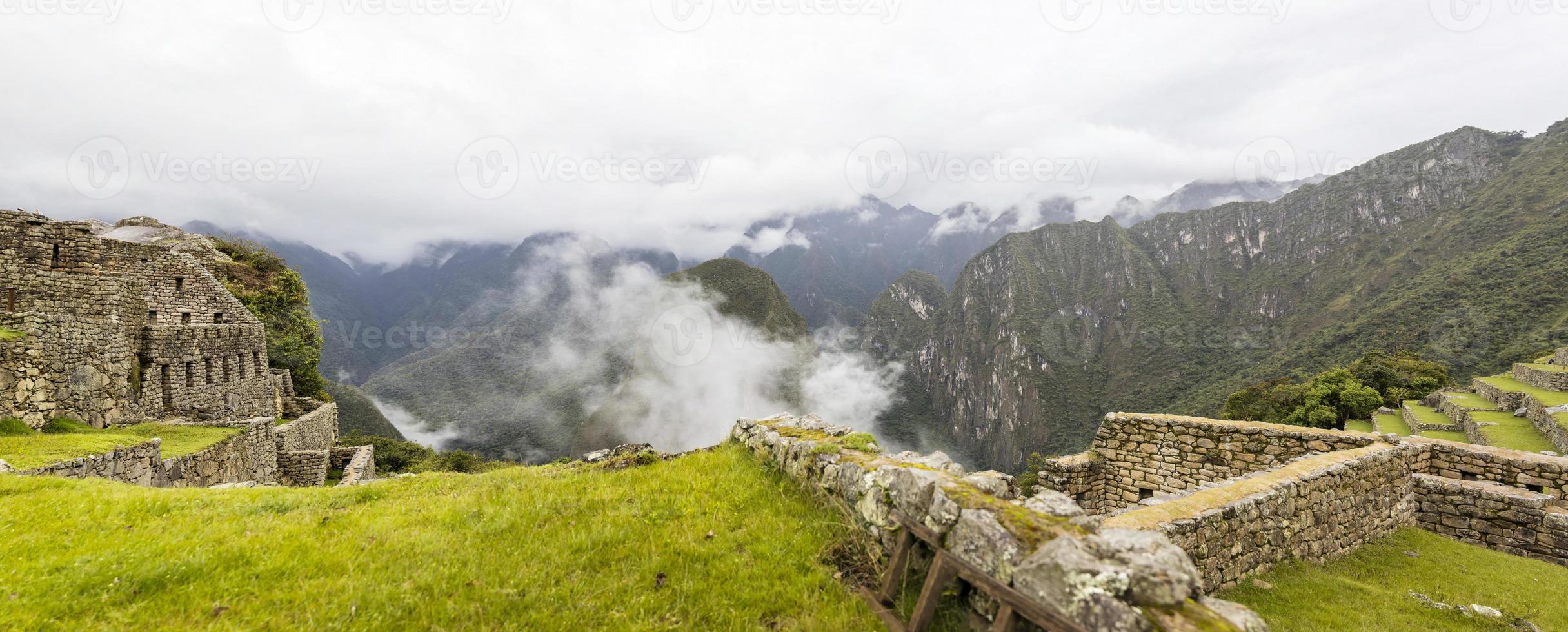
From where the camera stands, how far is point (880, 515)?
5090 millimetres

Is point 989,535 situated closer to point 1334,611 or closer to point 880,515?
point 880,515

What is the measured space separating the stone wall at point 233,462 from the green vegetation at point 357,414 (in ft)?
128

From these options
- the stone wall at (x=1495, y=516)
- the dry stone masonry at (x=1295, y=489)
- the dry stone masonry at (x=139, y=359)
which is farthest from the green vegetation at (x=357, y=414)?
the stone wall at (x=1495, y=516)

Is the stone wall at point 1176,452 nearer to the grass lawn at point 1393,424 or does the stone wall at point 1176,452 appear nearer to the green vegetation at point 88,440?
the green vegetation at point 88,440

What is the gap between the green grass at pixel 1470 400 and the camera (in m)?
31.6

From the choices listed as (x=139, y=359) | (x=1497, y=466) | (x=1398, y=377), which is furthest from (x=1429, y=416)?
(x=139, y=359)

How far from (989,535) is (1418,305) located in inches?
6854

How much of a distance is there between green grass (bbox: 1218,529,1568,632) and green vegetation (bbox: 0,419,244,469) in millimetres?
18715

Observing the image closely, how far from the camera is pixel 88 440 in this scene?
10.7m

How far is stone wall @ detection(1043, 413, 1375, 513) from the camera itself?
410 inches

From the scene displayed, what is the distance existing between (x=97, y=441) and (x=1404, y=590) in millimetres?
22925

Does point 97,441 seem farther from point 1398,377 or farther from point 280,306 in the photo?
point 1398,377

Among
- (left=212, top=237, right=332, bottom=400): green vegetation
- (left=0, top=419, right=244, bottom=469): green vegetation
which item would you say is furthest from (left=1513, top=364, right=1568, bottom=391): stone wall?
(left=212, top=237, right=332, bottom=400): green vegetation

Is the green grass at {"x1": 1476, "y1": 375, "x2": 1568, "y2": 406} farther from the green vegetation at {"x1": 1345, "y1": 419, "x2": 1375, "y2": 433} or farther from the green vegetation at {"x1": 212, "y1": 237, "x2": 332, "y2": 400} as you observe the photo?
the green vegetation at {"x1": 212, "y1": 237, "x2": 332, "y2": 400}
